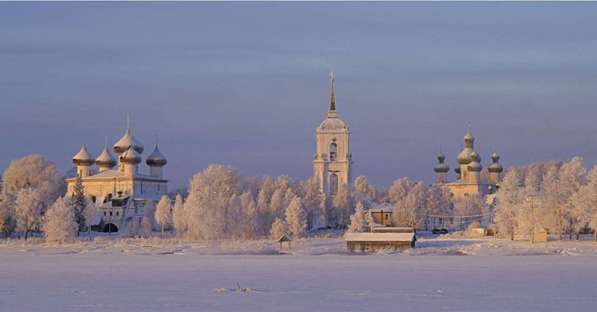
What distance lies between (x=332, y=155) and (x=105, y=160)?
31909mm

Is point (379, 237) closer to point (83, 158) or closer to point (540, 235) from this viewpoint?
point (540, 235)

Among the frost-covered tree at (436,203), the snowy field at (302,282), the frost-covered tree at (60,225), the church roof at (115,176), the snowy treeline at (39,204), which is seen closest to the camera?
the snowy field at (302,282)

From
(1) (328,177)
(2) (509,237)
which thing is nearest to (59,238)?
(2) (509,237)

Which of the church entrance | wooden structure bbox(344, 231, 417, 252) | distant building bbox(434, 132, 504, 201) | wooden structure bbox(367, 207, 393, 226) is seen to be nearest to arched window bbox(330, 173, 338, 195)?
distant building bbox(434, 132, 504, 201)

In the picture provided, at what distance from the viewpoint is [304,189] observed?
10606cm

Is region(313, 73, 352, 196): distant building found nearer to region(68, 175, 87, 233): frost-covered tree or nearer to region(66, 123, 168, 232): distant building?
region(66, 123, 168, 232): distant building

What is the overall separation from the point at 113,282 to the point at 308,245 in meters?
35.2

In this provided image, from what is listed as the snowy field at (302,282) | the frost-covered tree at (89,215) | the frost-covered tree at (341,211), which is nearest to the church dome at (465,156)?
the frost-covered tree at (341,211)

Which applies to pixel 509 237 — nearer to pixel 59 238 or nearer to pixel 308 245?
pixel 308 245

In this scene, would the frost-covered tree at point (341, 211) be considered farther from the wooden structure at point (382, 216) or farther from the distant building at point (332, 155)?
the distant building at point (332, 155)

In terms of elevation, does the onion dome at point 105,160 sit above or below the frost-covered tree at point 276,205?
above

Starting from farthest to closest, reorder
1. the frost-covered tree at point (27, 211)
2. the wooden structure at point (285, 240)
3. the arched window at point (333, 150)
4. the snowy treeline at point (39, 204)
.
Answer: the arched window at point (333, 150) → the frost-covered tree at point (27, 211) → the snowy treeline at point (39, 204) → the wooden structure at point (285, 240)

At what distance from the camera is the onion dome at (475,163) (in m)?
149

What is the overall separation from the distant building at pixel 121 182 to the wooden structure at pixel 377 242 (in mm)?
38785
